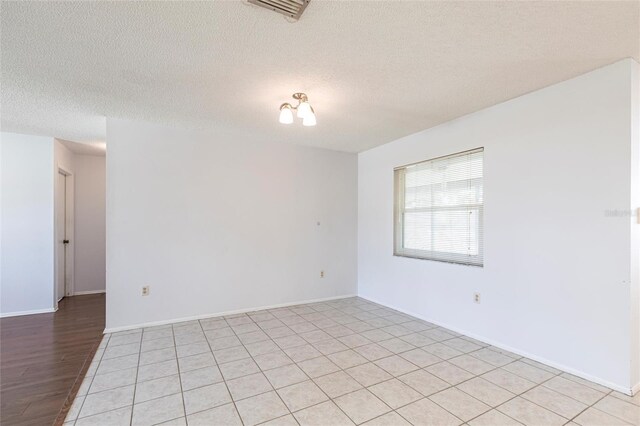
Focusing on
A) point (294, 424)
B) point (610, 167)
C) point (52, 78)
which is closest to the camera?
point (294, 424)

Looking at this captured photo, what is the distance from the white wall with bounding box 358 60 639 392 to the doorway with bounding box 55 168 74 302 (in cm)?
561

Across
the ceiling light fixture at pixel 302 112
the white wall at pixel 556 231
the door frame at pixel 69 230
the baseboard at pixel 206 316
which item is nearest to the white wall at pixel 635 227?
the white wall at pixel 556 231

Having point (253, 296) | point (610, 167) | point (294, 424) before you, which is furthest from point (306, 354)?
point (610, 167)

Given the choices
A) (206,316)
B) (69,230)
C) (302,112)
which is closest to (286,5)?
(302,112)

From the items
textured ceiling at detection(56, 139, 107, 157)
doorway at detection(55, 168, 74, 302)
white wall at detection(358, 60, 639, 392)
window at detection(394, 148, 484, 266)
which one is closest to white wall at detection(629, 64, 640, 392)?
white wall at detection(358, 60, 639, 392)

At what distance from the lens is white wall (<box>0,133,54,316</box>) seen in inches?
160

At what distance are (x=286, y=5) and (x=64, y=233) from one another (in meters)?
5.54

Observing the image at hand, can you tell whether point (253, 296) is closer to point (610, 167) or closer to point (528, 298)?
point (528, 298)

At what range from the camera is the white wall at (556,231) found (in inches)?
88.0

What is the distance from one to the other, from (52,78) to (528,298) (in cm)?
451

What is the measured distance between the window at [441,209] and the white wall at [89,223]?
17.2ft

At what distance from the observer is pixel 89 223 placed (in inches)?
214

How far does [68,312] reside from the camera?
14.0ft

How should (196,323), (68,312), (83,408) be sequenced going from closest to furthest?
(83,408) < (196,323) < (68,312)
